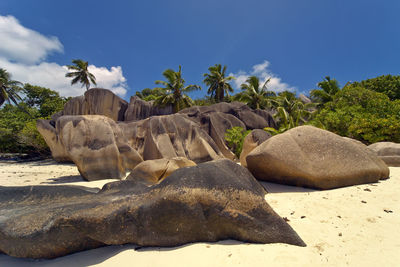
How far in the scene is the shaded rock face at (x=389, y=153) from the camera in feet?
21.8

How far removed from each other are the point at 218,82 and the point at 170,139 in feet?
60.9

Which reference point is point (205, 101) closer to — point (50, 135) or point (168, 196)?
point (50, 135)

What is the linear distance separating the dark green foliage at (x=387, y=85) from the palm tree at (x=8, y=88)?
142 ft

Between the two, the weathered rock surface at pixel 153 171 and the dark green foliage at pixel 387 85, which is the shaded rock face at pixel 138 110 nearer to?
the weathered rock surface at pixel 153 171

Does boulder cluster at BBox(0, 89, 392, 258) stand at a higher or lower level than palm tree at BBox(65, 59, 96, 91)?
lower

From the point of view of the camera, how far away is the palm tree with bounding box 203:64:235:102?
1064 inches

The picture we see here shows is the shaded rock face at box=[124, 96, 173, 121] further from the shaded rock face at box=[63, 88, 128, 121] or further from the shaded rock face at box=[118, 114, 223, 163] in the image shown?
the shaded rock face at box=[118, 114, 223, 163]

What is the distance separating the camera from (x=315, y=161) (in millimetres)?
4555

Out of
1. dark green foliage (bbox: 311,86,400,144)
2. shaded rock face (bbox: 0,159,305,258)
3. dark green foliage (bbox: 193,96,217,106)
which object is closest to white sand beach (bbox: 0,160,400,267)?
shaded rock face (bbox: 0,159,305,258)

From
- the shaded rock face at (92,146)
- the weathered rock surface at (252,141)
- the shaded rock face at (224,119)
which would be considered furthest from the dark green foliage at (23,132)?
the weathered rock surface at (252,141)

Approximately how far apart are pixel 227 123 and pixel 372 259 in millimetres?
13670

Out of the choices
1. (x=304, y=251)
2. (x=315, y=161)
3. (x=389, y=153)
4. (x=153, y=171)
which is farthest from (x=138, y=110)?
(x=304, y=251)

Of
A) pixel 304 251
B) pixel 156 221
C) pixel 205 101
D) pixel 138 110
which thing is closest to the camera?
pixel 304 251

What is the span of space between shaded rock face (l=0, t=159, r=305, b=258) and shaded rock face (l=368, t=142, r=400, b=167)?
7088mm
